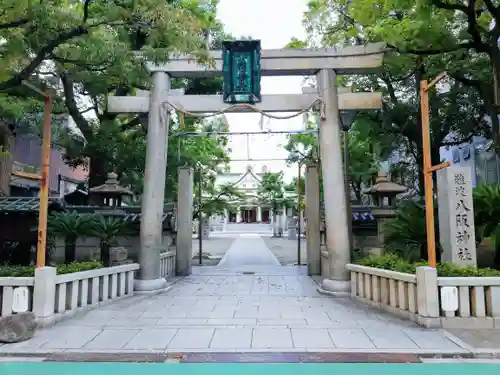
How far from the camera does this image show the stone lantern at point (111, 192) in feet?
39.9

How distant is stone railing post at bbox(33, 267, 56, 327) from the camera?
6.31 meters

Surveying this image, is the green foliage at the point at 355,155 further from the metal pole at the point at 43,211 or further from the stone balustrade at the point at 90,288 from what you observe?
the metal pole at the point at 43,211

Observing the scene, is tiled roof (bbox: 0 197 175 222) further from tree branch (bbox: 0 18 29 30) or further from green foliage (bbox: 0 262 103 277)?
tree branch (bbox: 0 18 29 30)

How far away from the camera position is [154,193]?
957 centimetres

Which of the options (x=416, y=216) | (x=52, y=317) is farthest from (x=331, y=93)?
(x=52, y=317)

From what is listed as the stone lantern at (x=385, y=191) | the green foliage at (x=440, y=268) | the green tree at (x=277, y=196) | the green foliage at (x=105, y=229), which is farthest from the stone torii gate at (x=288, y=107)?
the green tree at (x=277, y=196)

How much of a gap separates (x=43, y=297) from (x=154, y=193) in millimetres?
3737

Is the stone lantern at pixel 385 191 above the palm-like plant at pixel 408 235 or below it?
above

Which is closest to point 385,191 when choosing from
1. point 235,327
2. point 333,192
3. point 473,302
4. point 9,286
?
point 333,192

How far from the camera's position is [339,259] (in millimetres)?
9141

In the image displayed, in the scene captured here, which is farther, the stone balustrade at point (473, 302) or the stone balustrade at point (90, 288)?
the stone balustrade at point (90, 288)

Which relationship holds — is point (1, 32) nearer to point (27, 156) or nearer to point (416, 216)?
point (416, 216)

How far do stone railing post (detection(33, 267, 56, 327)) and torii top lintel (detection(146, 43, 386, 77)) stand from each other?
549 centimetres

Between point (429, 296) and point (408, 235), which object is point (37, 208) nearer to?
point (408, 235)
